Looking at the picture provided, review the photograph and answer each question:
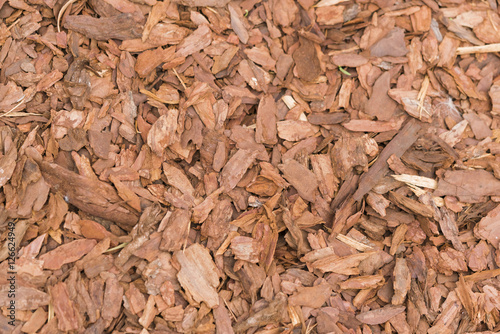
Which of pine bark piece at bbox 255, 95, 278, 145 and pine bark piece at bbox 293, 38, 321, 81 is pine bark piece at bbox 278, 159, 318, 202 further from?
pine bark piece at bbox 293, 38, 321, 81

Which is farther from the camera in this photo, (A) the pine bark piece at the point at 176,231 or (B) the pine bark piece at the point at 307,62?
(B) the pine bark piece at the point at 307,62

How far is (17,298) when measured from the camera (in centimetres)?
184

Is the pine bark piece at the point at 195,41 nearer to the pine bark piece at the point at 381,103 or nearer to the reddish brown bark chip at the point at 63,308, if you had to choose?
the pine bark piece at the point at 381,103

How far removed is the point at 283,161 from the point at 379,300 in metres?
0.89

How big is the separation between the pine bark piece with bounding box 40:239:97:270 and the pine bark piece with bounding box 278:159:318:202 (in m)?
1.02

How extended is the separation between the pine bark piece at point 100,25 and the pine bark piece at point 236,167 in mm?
877

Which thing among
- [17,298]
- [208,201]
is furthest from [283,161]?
[17,298]

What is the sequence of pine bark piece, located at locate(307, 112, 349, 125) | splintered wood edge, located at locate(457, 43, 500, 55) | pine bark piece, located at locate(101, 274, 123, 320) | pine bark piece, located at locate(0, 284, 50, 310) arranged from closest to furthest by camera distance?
pine bark piece, located at locate(0, 284, 50, 310) < pine bark piece, located at locate(101, 274, 123, 320) < pine bark piece, located at locate(307, 112, 349, 125) < splintered wood edge, located at locate(457, 43, 500, 55)

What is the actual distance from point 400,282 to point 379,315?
7.8 inches

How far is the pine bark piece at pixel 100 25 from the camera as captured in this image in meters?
2.11

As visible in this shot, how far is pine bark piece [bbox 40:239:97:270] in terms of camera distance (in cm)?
193

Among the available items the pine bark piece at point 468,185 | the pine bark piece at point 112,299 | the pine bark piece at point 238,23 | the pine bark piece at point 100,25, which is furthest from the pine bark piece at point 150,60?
Answer: the pine bark piece at point 468,185

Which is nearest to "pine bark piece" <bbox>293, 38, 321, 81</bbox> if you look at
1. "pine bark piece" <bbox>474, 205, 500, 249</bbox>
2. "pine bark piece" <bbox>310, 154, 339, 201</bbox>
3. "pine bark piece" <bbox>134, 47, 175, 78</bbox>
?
"pine bark piece" <bbox>310, 154, 339, 201</bbox>

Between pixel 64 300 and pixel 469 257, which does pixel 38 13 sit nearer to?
pixel 64 300
